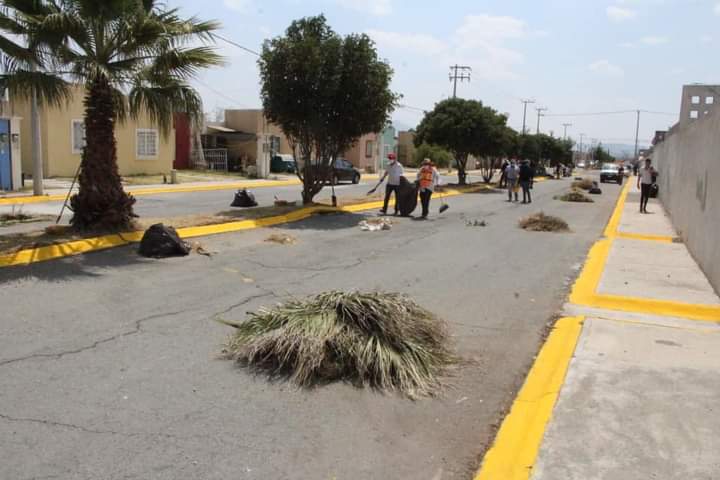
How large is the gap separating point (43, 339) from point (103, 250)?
4.70 meters

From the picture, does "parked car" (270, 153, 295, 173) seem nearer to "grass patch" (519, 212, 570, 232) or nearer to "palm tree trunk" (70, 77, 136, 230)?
"grass patch" (519, 212, 570, 232)

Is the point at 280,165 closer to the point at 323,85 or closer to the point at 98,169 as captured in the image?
the point at 323,85

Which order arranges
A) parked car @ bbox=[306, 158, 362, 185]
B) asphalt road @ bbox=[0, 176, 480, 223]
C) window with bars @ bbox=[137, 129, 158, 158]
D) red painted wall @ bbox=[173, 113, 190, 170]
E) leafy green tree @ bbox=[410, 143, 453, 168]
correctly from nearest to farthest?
asphalt road @ bbox=[0, 176, 480, 223], window with bars @ bbox=[137, 129, 158, 158], parked car @ bbox=[306, 158, 362, 185], red painted wall @ bbox=[173, 113, 190, 170], leafy green tree @ bbox=[410, 143, 453, 168]

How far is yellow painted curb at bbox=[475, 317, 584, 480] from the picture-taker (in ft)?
11.9

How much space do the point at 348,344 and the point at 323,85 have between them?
1253cm

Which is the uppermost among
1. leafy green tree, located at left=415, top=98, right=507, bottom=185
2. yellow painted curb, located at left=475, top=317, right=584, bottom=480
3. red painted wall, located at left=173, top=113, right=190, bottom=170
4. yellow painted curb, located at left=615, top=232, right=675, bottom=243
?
leafy green tree, located at left=415, top=98, right=507, bottom=185

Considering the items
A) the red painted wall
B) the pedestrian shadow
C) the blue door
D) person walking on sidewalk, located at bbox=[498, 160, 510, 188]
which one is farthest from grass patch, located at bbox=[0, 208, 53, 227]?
the red painted wall

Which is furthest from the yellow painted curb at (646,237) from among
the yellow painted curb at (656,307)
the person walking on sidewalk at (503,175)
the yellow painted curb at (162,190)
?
the person walking on sidewalk at (503,175)

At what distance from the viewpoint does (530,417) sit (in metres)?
4.31

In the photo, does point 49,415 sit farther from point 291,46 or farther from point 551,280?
point 291,46

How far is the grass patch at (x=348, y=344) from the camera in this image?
472 centimetres

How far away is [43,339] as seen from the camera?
5.49 metres

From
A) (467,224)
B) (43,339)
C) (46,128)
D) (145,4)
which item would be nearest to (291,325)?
(43,339)

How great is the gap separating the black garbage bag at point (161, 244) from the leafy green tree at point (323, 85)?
777 centimetres
